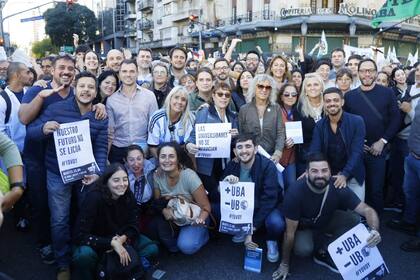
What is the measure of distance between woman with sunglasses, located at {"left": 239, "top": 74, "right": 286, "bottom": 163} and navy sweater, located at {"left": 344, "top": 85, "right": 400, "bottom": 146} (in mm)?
1110

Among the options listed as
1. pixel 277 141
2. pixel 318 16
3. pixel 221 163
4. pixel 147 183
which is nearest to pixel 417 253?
pixel 277 141

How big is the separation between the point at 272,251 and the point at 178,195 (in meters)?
1.28

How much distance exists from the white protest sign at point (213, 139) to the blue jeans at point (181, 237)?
95 cm

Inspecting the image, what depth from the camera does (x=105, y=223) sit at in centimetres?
384

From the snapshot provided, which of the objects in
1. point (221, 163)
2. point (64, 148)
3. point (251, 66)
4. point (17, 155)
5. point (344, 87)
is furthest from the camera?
point (251, 66)

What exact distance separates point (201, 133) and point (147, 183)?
934mm

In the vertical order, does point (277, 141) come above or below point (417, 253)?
above

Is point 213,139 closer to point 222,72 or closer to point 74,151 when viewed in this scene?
point 74,151

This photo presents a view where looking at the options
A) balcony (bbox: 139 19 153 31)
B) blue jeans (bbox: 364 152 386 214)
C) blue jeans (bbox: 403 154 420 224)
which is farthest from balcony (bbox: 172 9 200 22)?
blue jeans (bbox: 403 154 420 224)

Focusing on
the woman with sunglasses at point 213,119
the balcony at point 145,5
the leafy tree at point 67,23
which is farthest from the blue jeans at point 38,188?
the leafy tree at point 67,23

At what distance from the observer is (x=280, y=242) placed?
4.77 meters

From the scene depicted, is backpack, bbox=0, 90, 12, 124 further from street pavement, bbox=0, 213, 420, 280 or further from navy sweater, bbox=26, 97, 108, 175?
street pavement, bbox=0, 213, 420, 280

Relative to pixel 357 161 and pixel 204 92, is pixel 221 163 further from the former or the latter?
pixel 357 161

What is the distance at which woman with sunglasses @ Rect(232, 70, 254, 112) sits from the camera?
5.95m
